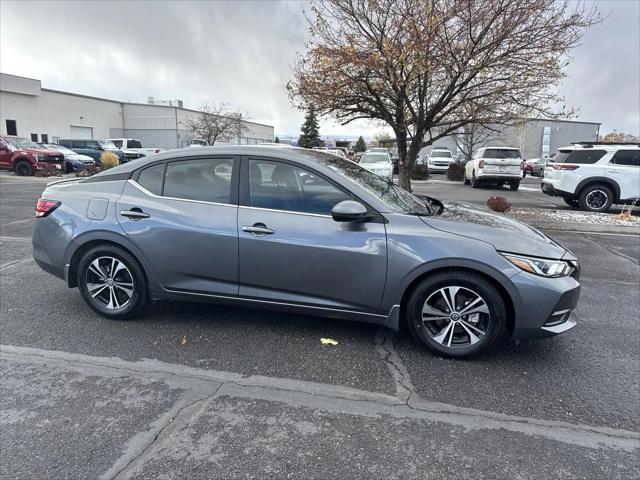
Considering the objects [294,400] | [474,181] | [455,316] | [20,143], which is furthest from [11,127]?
[455,316]

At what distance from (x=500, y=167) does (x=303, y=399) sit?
19.1 meters

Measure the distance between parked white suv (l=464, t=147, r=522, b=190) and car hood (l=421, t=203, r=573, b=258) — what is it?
17274mm

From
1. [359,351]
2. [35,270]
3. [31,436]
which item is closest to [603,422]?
[359,351]

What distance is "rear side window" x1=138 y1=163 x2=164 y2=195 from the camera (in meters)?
3.94

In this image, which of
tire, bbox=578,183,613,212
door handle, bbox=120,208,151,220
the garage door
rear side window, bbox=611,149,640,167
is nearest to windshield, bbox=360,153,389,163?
tire, bbox=578,183,613,212

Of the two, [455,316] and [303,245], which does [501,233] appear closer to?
[455,316]

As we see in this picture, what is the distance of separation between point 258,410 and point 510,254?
6.87 feet

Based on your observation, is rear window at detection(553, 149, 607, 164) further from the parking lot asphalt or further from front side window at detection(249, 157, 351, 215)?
front side window at detection(249, 157, 351, 215)

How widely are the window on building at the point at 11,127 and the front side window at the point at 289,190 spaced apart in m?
41.3

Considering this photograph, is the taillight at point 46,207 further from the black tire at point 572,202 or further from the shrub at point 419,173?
the shrub at point 419,173

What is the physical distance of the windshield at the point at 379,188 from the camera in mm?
3659

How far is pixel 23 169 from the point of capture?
20.1 metres

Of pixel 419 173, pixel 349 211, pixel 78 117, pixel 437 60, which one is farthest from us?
pixel 78 117

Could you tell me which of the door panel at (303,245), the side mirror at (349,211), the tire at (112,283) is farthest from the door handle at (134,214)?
the side mirror at (349,211)
